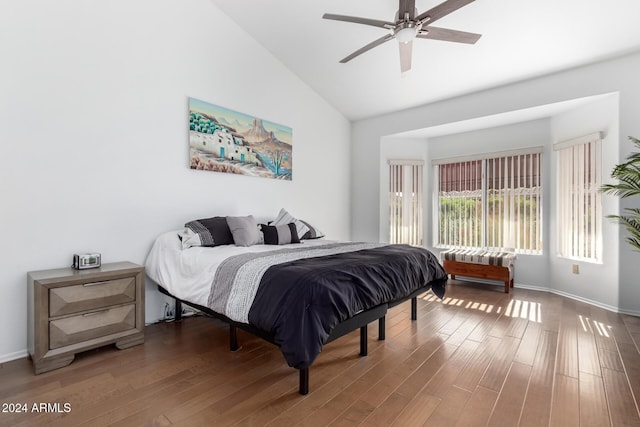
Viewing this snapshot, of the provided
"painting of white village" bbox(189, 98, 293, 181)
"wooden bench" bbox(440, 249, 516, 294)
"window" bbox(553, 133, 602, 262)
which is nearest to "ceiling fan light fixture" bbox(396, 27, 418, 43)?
"painting of white village" bbox(189, 98, 293, 181)

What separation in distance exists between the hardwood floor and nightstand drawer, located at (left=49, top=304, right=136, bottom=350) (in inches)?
7.5

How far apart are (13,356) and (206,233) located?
1.68 meters

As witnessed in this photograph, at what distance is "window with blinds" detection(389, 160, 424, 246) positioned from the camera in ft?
18.4

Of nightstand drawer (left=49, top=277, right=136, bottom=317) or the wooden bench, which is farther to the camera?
the wooden bench

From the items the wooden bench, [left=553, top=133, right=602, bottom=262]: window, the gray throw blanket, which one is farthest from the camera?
the wooden bench

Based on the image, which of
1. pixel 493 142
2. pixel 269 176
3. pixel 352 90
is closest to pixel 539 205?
pixel 493 142

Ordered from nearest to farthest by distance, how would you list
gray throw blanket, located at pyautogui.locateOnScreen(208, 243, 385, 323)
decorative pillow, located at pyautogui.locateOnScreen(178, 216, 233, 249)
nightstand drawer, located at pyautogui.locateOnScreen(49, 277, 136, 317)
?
gray throw blanket, located at pyautogui.locateOnScreen(208, 243, 385, 323)
nightstand drawer, located at pyautogui.locateOnScreen(49, 277, 136, 317)
decorative pillow, located at pyautogui.locateOnScreen(178, 216, 233, 249)

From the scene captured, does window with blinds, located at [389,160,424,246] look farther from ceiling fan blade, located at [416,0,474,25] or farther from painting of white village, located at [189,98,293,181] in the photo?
ceiling fan blade, located at [416,0,474,25]

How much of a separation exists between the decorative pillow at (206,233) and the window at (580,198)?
447 centimetres

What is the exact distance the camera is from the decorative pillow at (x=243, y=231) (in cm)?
321

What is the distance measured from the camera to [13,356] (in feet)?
7.68

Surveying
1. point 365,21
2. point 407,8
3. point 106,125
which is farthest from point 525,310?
point 106,125

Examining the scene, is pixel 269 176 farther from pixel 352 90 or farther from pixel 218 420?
pixel 218 420

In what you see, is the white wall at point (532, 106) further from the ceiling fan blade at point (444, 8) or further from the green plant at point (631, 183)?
the ceiling fan blade at point (444, 8)
